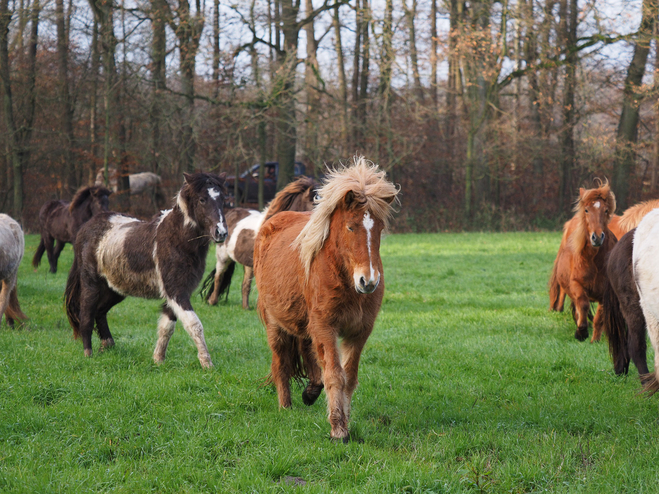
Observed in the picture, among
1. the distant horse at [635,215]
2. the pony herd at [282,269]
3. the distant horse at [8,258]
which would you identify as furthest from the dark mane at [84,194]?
the distant horse at [635,215]

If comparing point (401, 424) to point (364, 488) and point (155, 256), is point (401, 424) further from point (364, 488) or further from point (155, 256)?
point (155, 256)

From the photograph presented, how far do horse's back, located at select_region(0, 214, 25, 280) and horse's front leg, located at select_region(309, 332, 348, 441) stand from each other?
17.2ft

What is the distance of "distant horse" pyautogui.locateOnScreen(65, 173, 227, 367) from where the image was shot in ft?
20.1

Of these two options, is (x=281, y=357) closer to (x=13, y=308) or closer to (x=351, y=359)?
(x=351, y=359)

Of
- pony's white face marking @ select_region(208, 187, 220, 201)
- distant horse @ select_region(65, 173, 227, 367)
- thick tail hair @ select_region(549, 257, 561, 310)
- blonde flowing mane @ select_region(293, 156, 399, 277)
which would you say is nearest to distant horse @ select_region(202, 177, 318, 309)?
distant horse @ select_region(65, 173, 227, 367)

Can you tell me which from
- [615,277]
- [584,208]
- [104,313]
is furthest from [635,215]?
[104,313]

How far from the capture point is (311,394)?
4.68m

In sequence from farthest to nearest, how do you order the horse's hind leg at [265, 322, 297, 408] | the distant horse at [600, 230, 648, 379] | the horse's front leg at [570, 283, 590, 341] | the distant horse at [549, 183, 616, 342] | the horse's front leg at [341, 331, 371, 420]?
1. the horse's front leg at [570, 283, 590, 341]
2. the distant horse at [549, 183, 616, 342]
3. the distant horse at [600, 230, 648, 379]
4. the horse's hind leg at [265, 322, 297, 408]
5. the horse's front leg at [341, 331, 371, 420]

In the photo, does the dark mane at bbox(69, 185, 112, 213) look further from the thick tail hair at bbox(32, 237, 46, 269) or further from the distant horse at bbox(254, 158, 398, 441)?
the distant horse at bbox(254, 158, 398, 441)

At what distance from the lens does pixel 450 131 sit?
26469 millimetres

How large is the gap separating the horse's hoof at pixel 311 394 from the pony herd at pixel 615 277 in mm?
2604

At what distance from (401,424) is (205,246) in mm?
3013

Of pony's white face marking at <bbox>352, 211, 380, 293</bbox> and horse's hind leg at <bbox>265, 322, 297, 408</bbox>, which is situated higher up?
pony's white face marking at <bbox>352, 211, 380, 293</bbox>

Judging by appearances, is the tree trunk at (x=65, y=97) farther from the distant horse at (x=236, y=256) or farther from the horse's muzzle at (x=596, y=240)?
the horse's muzzle at (x=596, y=240)
